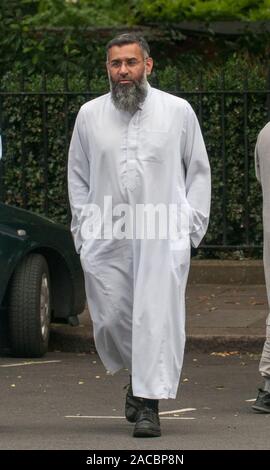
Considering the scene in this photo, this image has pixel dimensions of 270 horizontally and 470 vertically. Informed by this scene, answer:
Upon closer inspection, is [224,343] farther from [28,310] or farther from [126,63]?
[126,63]

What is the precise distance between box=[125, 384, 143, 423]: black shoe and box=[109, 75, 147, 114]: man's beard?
1.42m

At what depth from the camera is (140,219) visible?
7.11 meters

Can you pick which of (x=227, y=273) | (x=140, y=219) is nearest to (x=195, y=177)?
(x=140, y=219)

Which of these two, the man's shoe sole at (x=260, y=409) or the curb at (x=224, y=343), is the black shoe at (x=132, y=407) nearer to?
the man's shoe sole at (x=260, y=409)

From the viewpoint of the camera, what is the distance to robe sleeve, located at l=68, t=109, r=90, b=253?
23.9ft

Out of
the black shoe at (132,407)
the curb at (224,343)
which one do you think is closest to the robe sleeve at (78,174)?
the black shoe at (132,407)

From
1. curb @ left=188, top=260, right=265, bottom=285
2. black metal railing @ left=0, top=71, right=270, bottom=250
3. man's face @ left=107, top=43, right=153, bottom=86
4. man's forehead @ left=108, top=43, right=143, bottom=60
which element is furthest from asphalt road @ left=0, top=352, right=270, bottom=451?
black metal railing @ left=0, top=71, right=270, bottom=250

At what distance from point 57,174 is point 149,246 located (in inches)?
277

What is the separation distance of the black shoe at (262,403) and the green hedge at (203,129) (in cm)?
584

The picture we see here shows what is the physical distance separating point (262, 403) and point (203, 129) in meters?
6.18
